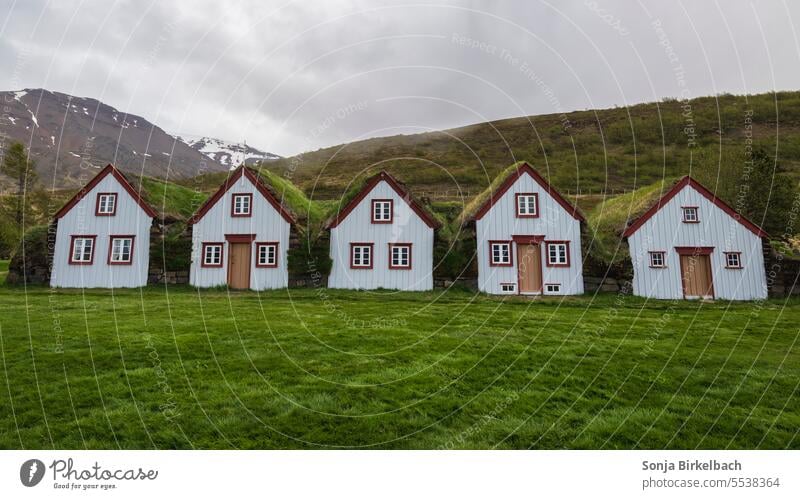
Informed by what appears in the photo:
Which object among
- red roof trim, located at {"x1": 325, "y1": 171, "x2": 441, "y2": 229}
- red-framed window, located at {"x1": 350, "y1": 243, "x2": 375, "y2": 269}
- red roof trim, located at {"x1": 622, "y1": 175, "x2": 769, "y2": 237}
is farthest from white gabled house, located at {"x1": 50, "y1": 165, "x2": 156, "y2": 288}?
red roof trim, located at {"x1": 622, "y1": 175, "x2": 769, "y2": 237}

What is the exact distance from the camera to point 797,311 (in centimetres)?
1923

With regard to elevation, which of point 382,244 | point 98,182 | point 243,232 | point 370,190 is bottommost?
point 382,244

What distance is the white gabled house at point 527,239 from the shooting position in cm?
2428

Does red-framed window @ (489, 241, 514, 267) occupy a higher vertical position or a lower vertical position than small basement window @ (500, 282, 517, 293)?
higher

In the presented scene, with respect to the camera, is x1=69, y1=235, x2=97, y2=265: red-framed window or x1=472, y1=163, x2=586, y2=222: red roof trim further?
x1=69, y1=235, x2=97, y2=265: red-framed window

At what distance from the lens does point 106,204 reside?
1070 inches

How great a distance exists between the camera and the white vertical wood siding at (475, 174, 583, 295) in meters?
24.2

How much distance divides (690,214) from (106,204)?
37901 millimetres

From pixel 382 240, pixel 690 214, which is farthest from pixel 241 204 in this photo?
pixel 690 214

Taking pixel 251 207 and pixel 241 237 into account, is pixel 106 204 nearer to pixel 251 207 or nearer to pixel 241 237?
pixel 241 237

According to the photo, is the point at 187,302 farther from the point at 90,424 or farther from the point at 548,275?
the point at 548,275

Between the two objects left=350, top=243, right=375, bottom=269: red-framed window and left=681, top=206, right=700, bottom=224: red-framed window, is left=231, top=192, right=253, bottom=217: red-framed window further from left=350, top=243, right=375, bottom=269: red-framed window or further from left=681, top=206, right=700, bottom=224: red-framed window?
left=681, top=206, right=700, bottom=224: red-framed window

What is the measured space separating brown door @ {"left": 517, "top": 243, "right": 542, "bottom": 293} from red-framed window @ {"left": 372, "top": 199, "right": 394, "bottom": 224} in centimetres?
842

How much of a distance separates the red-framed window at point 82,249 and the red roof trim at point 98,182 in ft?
7.14
